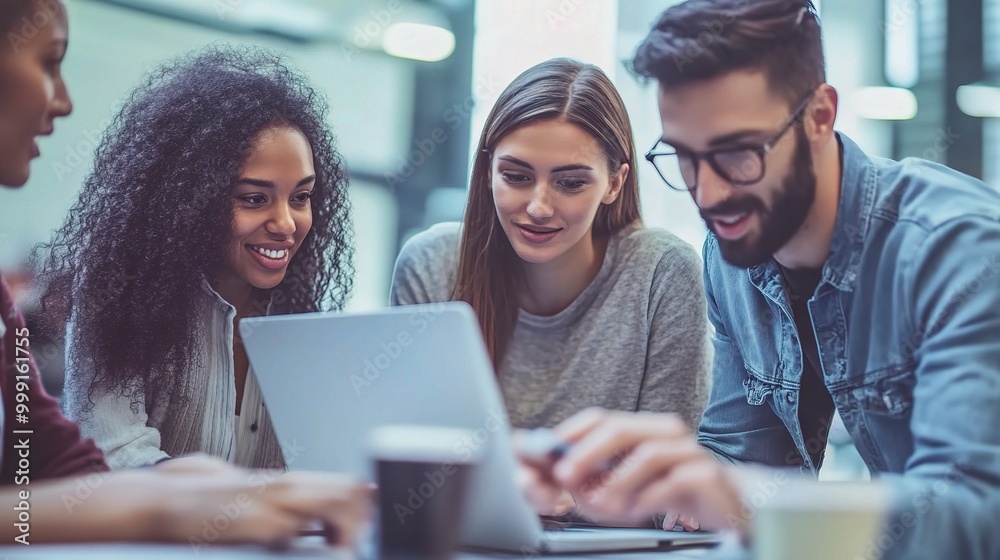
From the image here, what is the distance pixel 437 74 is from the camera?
4.09m

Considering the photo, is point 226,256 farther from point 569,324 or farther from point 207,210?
point 569,324

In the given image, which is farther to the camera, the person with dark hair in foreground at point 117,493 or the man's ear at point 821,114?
the man's ear at point 821,114

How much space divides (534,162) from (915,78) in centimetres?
268

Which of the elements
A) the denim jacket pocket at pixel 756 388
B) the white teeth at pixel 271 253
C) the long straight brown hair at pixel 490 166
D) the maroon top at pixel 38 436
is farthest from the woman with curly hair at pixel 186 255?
the denim jacket pocket at pixel 756 388

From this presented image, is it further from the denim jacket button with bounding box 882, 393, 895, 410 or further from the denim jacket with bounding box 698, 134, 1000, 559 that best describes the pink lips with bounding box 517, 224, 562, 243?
the denim jacket button with bounding box 882, 393, 895, 410

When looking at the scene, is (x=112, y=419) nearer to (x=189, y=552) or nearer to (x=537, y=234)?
(x=189, y=552)

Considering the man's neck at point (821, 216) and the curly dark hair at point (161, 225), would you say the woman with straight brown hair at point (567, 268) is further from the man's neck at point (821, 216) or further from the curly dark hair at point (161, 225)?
the man's neck at point (821, 216)

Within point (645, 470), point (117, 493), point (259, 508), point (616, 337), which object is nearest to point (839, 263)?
point (645, 470)

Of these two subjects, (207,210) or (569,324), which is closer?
(207,210)

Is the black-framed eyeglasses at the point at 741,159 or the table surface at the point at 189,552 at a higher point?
the black-framed eyeglasses at the point at 741,159

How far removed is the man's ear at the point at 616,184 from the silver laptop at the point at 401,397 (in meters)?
0.94

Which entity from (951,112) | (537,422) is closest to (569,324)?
(537,422)

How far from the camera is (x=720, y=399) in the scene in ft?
5.16

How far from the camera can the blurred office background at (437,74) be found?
10.7 ft
